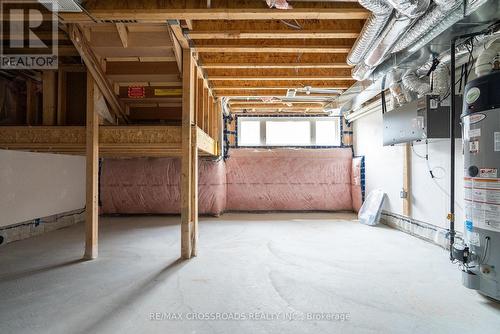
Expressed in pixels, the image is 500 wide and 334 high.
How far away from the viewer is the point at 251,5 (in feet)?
6.78

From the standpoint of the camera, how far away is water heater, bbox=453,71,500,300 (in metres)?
1.71

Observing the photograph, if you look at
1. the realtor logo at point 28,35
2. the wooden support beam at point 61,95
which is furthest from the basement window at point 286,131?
the realtor logo at point 28,35

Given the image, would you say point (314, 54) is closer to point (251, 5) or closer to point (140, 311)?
point (251, 5)

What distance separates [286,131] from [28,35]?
4500mm

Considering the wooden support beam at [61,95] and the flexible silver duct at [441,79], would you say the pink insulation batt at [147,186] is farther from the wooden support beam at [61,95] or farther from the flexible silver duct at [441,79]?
the flexible silver duct at [441,79]

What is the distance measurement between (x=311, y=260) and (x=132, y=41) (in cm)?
272

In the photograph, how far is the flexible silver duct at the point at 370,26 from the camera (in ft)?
5.71

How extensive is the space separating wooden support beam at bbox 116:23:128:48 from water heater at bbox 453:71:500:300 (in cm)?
284

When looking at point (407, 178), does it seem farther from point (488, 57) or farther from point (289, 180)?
point (289, 180)

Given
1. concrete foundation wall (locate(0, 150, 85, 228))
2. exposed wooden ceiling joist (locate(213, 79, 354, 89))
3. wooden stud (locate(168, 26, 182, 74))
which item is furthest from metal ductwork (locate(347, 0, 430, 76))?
concrete foundation wall (locate(0, 150, 85, 228))

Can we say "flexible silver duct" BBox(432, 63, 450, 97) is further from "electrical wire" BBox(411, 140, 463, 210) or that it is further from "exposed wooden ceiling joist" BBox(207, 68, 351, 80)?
"exposed wooden ceiling joist" BBox(207, 68, 351, 80)

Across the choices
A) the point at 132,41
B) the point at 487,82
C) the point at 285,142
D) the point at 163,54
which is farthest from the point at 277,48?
the point at 285,142

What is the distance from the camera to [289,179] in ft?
18.3

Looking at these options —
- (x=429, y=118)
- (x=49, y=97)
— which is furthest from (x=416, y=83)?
(x=49, y=97)
